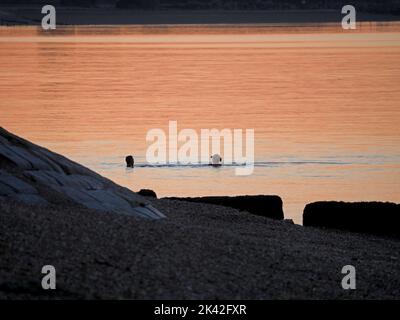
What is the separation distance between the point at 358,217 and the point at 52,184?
5625 millimetres

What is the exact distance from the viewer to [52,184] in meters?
15.3

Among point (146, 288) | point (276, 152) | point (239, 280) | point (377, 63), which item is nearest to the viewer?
point (146, 288)

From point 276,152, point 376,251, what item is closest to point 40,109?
point 276,152

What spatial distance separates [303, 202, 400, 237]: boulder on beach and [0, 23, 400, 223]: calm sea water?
105 inches

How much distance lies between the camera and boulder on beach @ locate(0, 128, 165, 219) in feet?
48.9

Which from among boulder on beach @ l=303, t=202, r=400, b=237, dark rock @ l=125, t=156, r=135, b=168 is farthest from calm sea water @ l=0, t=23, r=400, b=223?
boulder on beach @ l=303, t=202, r=400, b=237

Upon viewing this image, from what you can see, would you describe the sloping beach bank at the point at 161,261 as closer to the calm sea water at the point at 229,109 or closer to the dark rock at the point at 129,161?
the calm sea water at the point at 229,109

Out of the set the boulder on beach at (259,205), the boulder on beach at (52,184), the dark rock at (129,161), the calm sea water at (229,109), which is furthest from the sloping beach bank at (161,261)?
the dark rock at (129,161)

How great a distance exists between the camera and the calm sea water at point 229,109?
86.9 ft

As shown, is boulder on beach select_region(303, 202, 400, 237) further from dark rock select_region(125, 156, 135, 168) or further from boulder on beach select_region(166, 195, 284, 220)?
dark rock select_region(125, 156, 135, 168)

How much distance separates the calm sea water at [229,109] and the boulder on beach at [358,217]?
2.67 m
